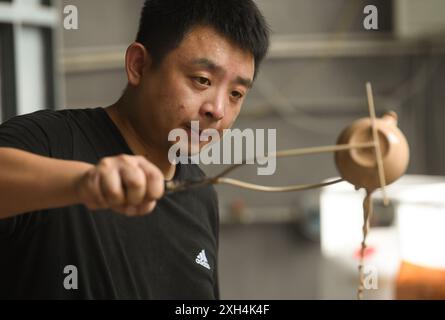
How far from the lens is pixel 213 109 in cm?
84

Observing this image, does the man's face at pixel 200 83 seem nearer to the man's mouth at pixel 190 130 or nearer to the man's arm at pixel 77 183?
the man's mouth at pixel 190 130

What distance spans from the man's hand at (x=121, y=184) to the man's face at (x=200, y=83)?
0.23 meters

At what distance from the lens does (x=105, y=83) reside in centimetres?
242

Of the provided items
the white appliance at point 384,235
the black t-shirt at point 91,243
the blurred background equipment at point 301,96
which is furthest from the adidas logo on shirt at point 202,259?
the blurred background equipment at point 301,96

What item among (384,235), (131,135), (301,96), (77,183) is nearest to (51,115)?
(131,135)

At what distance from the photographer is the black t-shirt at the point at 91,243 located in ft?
2.65

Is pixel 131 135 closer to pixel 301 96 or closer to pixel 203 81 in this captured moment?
pixel 203 81

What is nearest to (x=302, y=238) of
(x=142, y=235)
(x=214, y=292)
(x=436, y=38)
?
(x=436, y=38)

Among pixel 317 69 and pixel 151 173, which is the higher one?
pixel 317 69

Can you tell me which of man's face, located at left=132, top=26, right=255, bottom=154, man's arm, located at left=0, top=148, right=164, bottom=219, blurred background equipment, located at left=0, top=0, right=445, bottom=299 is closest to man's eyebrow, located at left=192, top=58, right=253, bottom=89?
man's face, located at left=132, top=26, right=255, bottom=154

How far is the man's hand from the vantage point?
61 cm

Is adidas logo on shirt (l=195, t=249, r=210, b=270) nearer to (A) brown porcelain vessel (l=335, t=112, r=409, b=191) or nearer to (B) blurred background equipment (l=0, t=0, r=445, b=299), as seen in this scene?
(A) brown porcelain vessel (l=335, t=112, r=409, b=191)
